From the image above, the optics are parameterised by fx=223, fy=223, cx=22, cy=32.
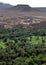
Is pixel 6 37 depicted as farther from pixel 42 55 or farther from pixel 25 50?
pixel 42 55

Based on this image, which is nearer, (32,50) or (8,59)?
(8,59)

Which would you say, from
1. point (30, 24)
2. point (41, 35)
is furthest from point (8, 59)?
point (30, 24)

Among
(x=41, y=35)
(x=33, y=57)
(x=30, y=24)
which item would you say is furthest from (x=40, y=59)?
(x=30, y=24)

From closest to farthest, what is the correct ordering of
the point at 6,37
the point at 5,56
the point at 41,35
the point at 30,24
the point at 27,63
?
the point at 27,63 → the point at 5,56 → the point at 6,37 → the point at 41,35 → the point at 30,24

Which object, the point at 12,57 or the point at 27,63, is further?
the point at 12,57

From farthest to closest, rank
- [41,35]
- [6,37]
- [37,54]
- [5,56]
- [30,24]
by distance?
[30,24]
[41,35]
[6,37]
[37,54]
[5,56]

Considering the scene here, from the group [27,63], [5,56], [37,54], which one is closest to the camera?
[27,63]

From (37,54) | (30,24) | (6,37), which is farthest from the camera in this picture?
(30,24)

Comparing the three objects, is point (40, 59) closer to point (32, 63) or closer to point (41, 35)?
point (32, 63)
